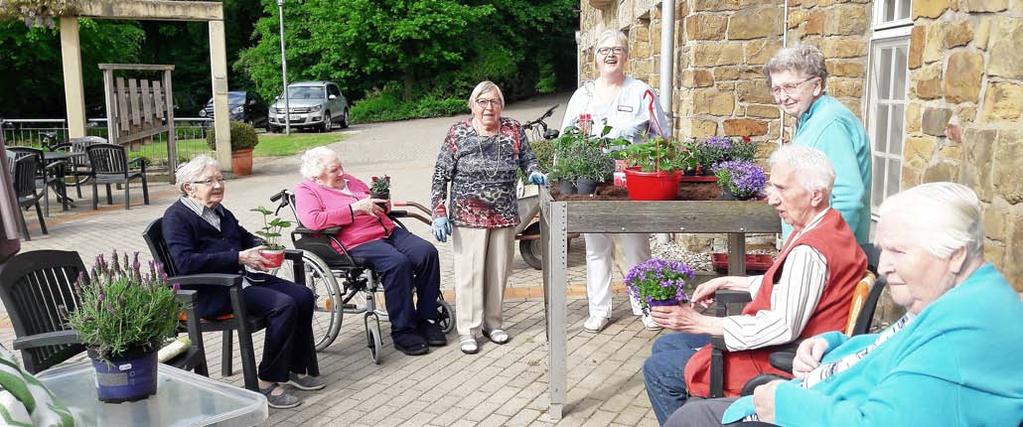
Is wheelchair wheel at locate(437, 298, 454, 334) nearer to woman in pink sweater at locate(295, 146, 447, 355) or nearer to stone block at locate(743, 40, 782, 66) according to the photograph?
woman in pink sweater at locate(295, 146, 447, 355)

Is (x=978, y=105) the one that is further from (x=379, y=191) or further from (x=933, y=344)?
(x=379, y=191)

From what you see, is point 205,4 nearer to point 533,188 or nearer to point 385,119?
point 533,188

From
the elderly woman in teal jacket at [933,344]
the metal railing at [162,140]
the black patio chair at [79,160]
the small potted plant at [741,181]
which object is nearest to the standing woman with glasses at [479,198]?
the small potted plant at [741,181]

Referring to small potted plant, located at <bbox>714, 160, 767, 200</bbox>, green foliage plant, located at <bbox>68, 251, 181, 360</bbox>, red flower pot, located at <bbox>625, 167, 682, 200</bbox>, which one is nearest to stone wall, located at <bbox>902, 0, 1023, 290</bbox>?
small potted plant, located at <bbox>714, 160, 767, 200</bbox>

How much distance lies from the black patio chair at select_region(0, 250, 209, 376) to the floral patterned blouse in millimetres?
1785

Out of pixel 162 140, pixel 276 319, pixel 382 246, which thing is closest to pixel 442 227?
pixel 382 246

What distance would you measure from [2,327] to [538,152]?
14.9 ft

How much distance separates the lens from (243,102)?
99.5 ft

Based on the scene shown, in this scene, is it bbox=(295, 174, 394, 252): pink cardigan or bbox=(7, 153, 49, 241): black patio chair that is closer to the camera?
bbox=(295, 174, 394, 252): pink cardigan

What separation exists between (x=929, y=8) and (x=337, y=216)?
3250 millimetres

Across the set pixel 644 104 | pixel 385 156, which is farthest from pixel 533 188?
pixel 385 156

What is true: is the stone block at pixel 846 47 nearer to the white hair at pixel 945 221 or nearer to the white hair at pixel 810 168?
the white hair at pixel 810 168

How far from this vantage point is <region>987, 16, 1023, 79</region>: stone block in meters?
3.02

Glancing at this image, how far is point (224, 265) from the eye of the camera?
4.34 m
